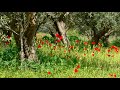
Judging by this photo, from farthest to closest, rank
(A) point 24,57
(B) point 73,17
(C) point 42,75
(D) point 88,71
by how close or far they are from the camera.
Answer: (B) point 73,17
(A) point 24,57
(D) point 88,71
(C) point 42,75

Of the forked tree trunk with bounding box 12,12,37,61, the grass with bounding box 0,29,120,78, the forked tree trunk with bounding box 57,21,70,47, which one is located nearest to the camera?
the grass with bounding box 0,29,120,78

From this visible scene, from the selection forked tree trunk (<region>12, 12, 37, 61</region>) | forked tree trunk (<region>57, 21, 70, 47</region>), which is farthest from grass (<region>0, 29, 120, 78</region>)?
forked tree trunk (<region>57, 21, 70, 47</region>)

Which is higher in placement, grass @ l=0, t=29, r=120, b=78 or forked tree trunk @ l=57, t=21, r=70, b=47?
forked tree trunk @ l=57, t=21, r=70, b=47

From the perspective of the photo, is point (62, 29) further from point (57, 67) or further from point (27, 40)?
point (57, 67)

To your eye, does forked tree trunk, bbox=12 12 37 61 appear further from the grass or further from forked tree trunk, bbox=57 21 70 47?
forked tree trunk, bbox=57 21 70 47

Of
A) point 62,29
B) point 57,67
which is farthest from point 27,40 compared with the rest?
point 62,29

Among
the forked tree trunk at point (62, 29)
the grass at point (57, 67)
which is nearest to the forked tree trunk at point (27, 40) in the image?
the grass at point (57, 67)

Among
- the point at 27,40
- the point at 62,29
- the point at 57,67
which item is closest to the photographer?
the point at 57,67
